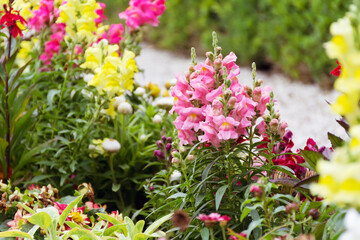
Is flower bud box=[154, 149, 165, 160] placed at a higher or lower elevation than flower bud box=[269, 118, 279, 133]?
lower

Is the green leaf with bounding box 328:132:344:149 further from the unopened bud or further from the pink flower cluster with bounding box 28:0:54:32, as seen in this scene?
the pink flower cluster with bounding box 28:0:54:32

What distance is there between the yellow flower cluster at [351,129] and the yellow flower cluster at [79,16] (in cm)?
157

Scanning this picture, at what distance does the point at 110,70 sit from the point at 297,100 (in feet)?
12.2

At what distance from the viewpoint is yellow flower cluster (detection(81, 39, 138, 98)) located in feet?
6.35

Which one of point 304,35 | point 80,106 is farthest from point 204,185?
point 304,35

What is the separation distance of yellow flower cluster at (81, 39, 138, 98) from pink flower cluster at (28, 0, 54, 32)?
58 cm

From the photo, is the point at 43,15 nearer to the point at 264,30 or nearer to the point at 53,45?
the point at 53,45

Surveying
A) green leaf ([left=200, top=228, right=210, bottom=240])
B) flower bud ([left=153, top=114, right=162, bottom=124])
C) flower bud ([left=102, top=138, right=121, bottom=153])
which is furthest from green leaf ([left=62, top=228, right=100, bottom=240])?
flower bud ([left=153, top=114, right=162, bottom=124])

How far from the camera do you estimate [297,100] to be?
5.33m

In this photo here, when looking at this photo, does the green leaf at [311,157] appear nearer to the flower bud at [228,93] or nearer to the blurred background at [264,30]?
the flower bud at [228,93]

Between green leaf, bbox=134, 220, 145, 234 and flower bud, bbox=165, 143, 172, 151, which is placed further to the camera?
flower bud, bbox=165, 143, 172, 151

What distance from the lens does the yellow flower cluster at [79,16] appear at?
223 centimetres

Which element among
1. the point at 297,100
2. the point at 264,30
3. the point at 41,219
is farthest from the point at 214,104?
the point at 264,30

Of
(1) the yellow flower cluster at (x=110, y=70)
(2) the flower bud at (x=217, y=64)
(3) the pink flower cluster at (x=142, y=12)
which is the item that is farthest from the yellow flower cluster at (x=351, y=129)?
(3) the pink flower cluster at (x=142, y=12)
